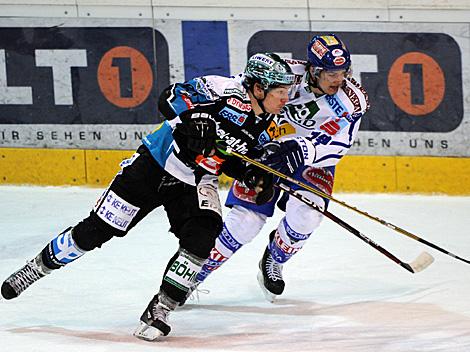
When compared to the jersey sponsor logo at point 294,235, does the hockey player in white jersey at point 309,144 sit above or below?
above

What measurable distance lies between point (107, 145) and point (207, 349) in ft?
11.1

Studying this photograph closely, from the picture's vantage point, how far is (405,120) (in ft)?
22.6

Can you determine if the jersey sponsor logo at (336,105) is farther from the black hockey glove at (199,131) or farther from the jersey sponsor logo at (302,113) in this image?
the black hockey glove at (199,131)

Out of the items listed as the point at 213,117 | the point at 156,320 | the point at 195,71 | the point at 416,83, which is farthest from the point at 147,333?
the point at 416,83

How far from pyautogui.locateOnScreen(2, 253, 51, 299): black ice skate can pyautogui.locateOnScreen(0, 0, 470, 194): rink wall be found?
2774mm

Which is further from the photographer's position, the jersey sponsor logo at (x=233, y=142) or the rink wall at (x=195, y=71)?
the rink wall at (x=195, y=71)

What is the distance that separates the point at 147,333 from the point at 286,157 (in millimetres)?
1051

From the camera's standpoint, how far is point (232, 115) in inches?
161

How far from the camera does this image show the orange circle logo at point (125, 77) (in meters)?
7.04

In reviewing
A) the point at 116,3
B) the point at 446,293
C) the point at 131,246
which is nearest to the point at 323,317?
the point at 446,293

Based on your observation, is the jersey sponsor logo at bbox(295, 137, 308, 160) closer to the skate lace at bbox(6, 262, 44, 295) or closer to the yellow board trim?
the skate lace at bbox(6, 262, 44, 295)

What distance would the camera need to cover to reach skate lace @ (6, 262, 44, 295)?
4215 mm

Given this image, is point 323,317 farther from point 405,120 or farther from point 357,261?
point 405,120

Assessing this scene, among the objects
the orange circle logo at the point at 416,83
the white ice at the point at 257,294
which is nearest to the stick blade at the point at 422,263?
the white ice at the point at 257,294
